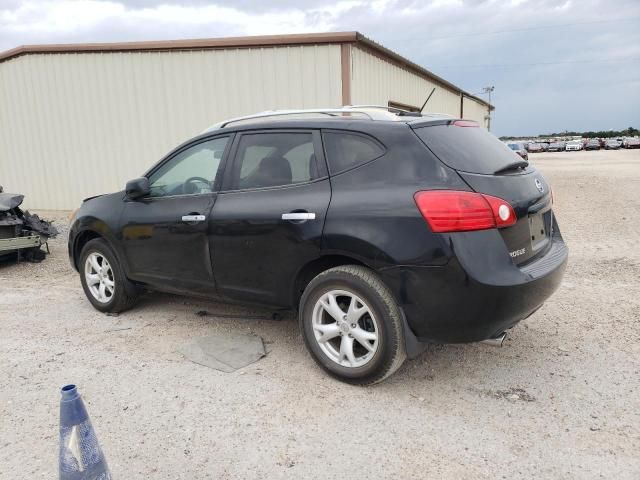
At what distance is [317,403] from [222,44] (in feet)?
27.4

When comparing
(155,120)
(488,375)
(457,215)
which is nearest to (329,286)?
(457,215)

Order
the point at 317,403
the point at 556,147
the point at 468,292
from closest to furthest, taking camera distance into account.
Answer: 1. the point at 468,292
2. the point at 317,403
3. the point at 556,147

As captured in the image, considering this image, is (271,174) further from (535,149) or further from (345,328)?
(535,149)

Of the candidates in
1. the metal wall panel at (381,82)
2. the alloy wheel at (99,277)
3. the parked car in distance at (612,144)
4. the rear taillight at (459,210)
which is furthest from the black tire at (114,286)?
the parked car in distance at (612,144)

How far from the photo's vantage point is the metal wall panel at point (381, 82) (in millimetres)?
9648

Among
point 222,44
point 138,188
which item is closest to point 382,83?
point 222,44

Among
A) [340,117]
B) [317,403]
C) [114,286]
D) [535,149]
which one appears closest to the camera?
[317,403]

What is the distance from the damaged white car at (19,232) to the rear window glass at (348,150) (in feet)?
18.0

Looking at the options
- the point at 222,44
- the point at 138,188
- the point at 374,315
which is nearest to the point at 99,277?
the point at 138,188

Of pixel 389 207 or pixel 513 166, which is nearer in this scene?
pixel 389 207

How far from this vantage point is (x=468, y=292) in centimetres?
296

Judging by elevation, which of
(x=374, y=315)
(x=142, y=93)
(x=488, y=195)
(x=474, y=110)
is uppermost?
(x=474, y=110)

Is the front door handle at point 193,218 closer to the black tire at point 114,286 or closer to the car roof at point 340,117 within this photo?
the car roof at point 340,117

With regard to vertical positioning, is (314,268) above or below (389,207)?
below
